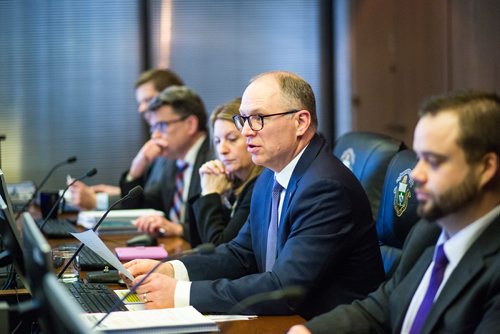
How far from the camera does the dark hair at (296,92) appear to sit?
2846 mm

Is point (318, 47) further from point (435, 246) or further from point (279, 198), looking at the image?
point (435, 246)

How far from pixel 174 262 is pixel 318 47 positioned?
12.1 feet

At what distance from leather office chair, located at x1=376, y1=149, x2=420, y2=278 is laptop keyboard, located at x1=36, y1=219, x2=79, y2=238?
154 cm

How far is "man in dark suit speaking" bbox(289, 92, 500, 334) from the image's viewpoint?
189 centimetres

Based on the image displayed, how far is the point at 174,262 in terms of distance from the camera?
2918 millimetres

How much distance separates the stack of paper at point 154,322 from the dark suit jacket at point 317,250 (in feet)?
0.76

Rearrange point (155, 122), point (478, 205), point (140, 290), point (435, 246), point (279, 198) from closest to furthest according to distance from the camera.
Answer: point (478, 205), point (435, 246), point (140, 290), point (279, 198), point (155, 122)

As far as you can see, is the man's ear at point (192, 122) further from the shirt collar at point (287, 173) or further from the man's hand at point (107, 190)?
the shirt collar at point (287, 173)

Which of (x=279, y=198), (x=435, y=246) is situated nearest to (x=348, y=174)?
(x=279, y=198)

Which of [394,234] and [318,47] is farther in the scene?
[318,47]

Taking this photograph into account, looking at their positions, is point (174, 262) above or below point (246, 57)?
below

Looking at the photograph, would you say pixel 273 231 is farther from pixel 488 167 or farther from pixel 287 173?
pixel 488 167

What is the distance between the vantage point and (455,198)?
1.89 metres

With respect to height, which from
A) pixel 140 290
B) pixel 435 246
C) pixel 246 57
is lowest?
pixel 140 290
